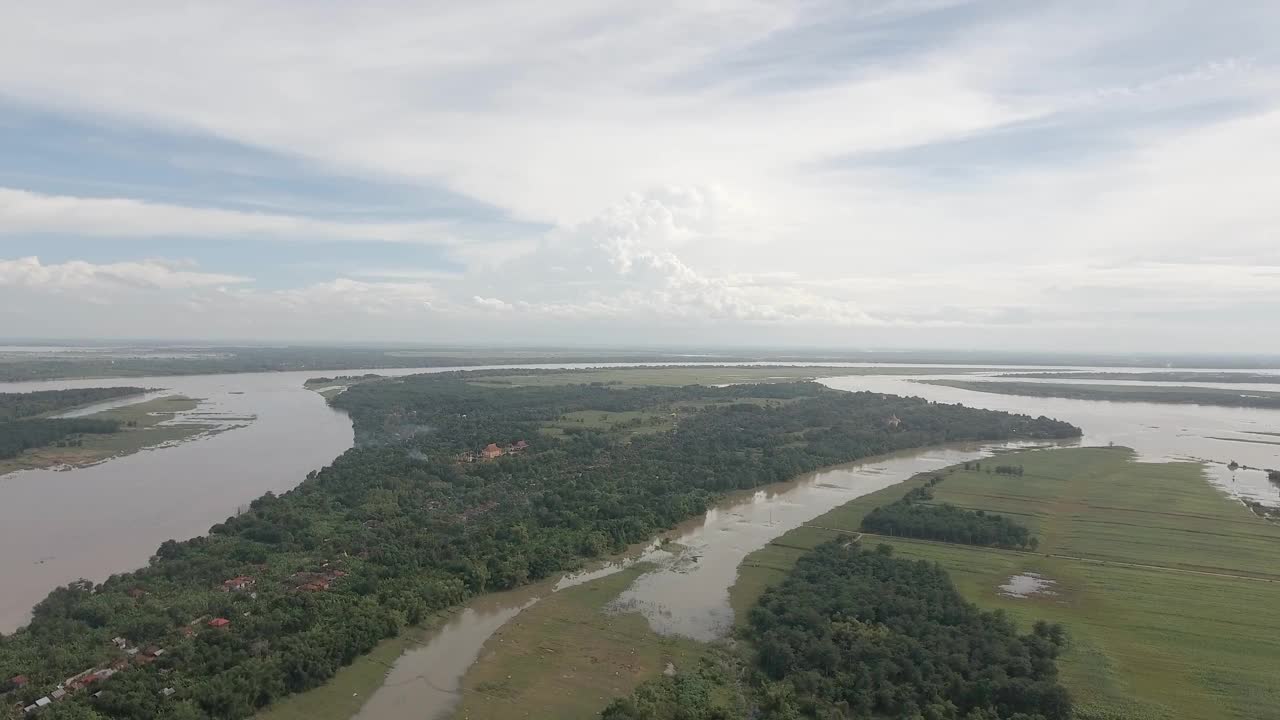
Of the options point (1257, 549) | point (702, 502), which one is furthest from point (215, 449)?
point (1257, 549)

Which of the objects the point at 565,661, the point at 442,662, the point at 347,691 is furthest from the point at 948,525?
the point at 347,691

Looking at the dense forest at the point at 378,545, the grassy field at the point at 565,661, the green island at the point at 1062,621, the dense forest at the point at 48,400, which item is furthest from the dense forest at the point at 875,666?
the dense forest at the point at 48,400

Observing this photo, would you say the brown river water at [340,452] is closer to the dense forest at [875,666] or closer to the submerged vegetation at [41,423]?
the dense forest at [875,666]

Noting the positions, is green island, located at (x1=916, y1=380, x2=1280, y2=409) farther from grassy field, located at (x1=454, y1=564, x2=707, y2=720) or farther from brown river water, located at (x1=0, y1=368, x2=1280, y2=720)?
grassy field, located at (x1=454, y1=564, x2=707, y2=720)

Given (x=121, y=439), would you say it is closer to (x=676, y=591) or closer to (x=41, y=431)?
(x=41, y=431)

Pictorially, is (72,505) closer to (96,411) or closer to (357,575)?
(357,575)

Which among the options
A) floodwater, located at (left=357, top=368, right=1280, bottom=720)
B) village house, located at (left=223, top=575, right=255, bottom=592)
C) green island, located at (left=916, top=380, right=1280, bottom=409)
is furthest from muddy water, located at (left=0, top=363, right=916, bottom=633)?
green island, located at (left=916, top=380, right=1280, bottom=409)
